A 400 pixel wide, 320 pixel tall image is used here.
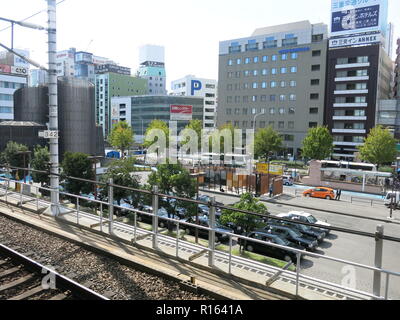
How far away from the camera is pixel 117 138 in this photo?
62344 millimetres

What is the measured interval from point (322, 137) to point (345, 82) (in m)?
18.1

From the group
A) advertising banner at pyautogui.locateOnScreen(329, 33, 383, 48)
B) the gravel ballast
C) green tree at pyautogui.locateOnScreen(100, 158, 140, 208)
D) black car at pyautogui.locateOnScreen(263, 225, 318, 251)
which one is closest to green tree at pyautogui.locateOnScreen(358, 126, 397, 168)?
advertising banner at pyautogui.locateOnScreen(329, 33, 383, 48)

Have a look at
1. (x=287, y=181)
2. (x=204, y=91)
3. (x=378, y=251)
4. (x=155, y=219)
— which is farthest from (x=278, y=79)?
(x=378, y=251)

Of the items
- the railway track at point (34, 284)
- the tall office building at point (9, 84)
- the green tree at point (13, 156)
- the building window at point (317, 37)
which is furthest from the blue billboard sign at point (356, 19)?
the railway track at point (34, 284)

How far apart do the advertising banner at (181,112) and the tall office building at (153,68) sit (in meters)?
38.1

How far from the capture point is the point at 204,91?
11044 cm

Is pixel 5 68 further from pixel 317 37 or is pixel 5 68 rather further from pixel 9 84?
pixel 317 37

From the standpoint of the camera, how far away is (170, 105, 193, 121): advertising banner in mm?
86688

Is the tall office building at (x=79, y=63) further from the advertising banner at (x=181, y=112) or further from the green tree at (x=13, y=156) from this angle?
the green tree at (x=13, y=156)

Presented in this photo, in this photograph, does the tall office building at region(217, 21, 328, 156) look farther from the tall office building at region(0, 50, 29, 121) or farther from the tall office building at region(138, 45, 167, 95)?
the tall office building at region(138, 45, 167, 95)

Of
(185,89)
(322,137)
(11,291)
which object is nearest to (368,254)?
(11,291)

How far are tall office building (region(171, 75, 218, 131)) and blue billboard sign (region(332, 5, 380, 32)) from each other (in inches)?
1859

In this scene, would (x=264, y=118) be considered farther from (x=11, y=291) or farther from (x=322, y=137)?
(x=11, y=291)

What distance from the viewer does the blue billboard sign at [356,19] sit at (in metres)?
56.5
